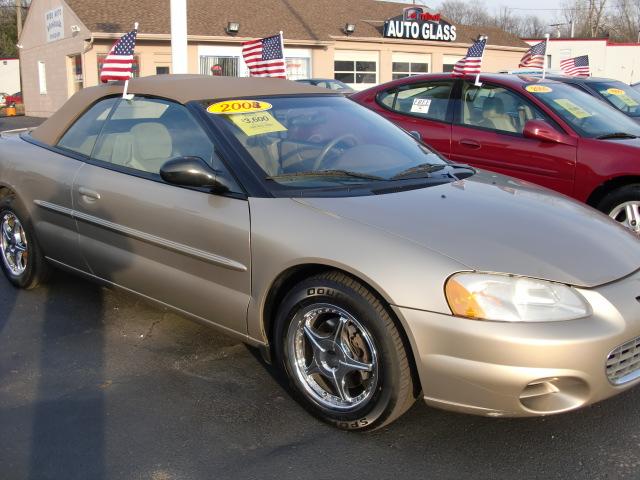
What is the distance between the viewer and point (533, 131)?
18.6 ft

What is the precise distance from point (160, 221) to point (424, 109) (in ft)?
12.3

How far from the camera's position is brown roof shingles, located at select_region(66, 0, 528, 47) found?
24.0 metres

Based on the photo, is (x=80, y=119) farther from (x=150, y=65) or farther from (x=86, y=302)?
(x=150, y=65)

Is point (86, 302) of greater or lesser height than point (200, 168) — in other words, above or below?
below

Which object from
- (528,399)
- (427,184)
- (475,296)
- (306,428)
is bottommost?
(306,428)

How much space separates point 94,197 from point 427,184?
191 cm

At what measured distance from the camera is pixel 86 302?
15.3 feet

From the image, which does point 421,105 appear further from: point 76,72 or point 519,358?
point 76,72

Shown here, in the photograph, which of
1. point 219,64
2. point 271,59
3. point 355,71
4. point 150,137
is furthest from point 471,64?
point 355,71

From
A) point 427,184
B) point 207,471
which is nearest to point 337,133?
point 427,184

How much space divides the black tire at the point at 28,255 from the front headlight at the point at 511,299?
3.15 metres

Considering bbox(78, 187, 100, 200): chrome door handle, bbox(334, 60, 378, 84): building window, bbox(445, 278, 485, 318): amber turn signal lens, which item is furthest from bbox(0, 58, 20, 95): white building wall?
bbox(445, 278, 485, 318): amber turn signal lens

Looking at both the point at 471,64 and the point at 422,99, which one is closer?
the point at 422,99

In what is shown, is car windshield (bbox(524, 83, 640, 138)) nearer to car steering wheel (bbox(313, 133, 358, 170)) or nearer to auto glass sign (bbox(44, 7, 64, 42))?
car steering wheel (bbox(313, 133, 358, 170))
